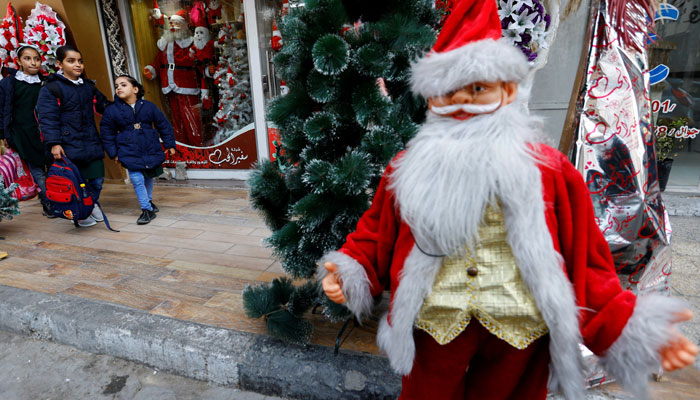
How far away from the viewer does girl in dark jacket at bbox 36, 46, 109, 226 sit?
151 inches

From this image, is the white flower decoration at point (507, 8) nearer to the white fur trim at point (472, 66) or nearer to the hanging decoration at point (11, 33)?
the white fur trim at point (472, 66)

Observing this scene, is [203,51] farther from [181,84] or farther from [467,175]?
[467,175]

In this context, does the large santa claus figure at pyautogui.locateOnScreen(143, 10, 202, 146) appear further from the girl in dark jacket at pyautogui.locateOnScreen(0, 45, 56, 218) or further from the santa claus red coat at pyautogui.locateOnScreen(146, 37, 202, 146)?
the girl in dark jacket at pyautogui.locateOnScreen(0, 45, 56, 218)

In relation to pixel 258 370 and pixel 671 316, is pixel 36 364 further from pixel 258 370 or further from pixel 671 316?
pixel 671 316

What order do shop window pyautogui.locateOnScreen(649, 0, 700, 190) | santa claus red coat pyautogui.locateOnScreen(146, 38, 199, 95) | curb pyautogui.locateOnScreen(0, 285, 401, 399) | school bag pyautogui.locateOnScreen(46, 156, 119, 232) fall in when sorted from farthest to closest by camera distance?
santa claus red coat pyautogui.locateOnScreen(146, 38, 199, 95) < shop window pyautogui.locateOnScreen(649, 0, 700, 190) < school bag pyautogui.locateOnScreen(46, 156, 119, 232) < curb pyautogui.locateOnScreen(0, 285, 401, 399)

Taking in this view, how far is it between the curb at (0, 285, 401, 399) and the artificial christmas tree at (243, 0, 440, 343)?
33 cm

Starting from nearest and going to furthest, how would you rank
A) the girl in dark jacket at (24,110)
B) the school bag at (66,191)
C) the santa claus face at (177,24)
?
the school bag at (66,191)
the girl in dark jacket at (24,110)
the santa claus face at (177,24)

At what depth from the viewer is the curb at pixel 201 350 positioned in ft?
6.30

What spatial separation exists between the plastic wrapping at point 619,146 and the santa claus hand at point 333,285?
1.08m

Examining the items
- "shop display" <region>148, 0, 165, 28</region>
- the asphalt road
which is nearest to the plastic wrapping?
the asphalt road

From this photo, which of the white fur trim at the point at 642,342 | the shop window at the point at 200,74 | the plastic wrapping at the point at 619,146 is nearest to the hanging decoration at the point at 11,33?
the shop window at the point at 200,74

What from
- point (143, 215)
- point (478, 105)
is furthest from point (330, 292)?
point (143, 215)

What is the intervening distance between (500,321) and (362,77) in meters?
1.15

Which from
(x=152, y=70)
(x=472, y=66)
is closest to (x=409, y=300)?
(x=472, y=66)
